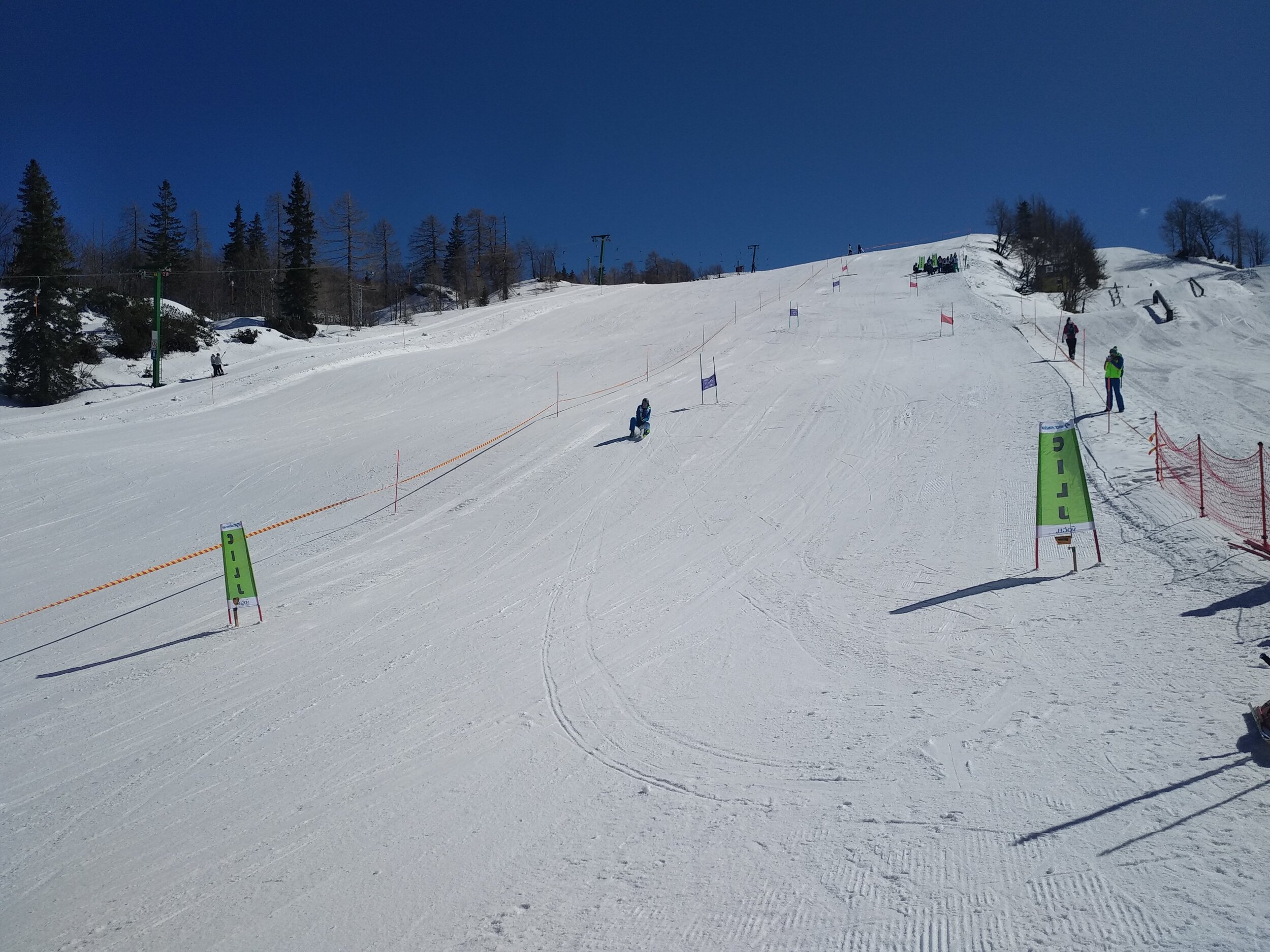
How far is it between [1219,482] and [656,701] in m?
10.3

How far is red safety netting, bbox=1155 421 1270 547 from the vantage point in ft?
32.7

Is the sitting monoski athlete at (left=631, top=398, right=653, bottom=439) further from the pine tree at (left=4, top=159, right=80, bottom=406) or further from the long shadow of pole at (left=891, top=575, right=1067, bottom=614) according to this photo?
the pine tree at (left=4, top=159, right=80, bottom=406)

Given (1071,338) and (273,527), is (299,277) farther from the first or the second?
(1071,338)

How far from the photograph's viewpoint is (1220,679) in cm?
639

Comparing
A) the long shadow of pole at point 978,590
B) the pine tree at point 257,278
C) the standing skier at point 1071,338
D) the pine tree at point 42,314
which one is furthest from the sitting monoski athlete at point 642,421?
the pine tree at point 257,278

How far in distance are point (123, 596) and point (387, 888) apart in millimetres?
9826

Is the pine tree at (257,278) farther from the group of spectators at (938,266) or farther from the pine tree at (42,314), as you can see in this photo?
the group of spectators at (938,266)

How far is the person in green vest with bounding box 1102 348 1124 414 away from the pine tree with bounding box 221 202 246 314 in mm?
59835

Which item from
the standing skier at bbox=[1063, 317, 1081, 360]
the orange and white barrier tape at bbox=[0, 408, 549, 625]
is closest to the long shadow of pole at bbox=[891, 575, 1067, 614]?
the orange and white barrier tape at bbox=[0, 408, 549, 625]

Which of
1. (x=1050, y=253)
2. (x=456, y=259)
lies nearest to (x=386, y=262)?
(x=456, y=259)

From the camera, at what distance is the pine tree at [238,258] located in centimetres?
6241

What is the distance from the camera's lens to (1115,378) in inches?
659

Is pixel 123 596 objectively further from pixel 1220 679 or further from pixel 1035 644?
pixel 1220 679

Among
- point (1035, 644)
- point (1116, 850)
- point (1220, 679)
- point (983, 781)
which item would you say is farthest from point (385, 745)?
point (1220, 679)
